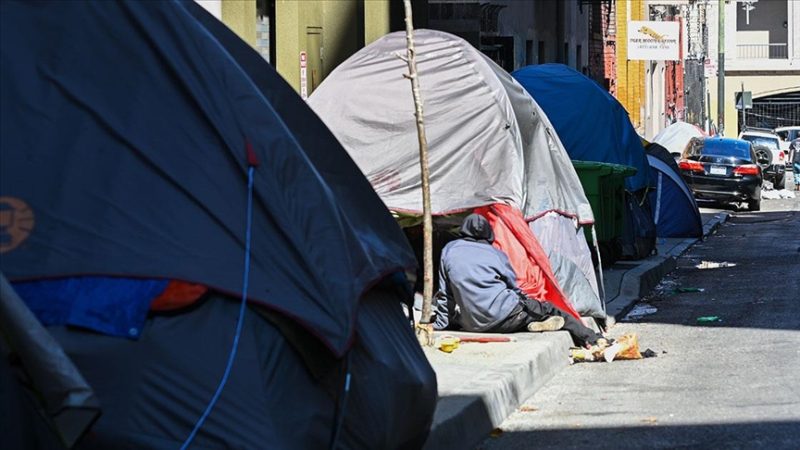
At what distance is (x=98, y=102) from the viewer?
603 cm

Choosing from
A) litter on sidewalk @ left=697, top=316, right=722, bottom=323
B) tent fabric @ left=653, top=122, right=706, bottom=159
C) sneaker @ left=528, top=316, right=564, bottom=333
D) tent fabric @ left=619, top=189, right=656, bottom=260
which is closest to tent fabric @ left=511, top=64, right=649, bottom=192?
tent fabric @ left=619, top=189, right=656, bottom=260

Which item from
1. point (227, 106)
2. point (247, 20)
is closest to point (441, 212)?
point (247, 20)

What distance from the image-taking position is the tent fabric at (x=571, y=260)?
1304 cm

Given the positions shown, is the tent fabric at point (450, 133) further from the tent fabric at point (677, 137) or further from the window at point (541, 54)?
the tent fabric at point (677, 137)

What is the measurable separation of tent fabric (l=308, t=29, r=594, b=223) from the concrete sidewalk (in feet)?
5.89

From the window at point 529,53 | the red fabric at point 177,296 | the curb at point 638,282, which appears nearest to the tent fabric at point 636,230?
the curb at point 638,282

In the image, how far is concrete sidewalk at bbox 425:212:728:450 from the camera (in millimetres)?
8406

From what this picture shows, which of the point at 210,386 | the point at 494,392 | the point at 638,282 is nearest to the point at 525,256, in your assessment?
the point at 494,392

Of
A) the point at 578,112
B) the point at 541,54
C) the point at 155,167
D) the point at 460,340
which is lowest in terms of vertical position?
the point at 460,340

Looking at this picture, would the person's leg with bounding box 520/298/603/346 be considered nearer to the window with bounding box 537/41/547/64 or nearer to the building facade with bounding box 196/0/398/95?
the building facade with bounding box 196/0/398/95

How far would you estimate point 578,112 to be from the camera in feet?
61.2

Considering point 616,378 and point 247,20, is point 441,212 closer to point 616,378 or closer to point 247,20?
point 616,378

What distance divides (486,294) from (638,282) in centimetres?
505

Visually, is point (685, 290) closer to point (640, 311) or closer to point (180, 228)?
Result: point (640, 311)
